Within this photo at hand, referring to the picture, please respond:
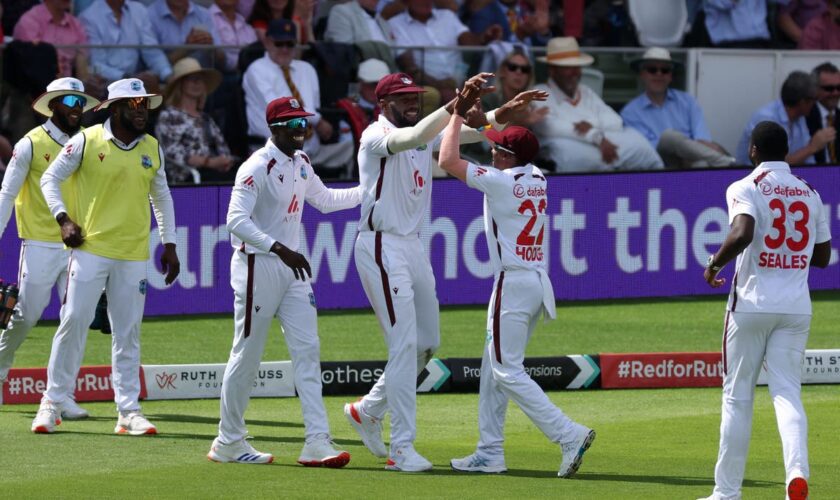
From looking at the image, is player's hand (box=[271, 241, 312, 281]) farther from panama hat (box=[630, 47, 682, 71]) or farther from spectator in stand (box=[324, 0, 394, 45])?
panama hat (box=[630, 47, 682, 71])

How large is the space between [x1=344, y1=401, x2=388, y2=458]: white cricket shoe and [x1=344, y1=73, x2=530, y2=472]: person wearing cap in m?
0.04

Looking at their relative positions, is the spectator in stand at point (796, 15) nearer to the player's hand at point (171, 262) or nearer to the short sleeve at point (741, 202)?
the player's hand at point (171, 262)

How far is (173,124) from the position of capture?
51.0 ft

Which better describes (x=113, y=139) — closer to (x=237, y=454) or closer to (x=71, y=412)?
(x=71, y=412)

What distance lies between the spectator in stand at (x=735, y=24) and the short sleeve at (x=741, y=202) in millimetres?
11875

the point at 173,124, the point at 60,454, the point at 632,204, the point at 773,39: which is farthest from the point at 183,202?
the point at 773,39

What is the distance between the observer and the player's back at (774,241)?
8.03 meters

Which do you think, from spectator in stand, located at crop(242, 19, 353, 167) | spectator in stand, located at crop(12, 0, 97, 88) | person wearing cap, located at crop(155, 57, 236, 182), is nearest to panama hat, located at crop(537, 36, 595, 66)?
spectator in stand, located at crop(242, 19, 353, 167)

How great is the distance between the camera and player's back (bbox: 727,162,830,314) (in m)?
8.03

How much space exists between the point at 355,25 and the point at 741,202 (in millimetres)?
9825

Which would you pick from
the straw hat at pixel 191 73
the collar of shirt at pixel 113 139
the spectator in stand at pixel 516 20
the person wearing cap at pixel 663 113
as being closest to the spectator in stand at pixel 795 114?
the person wearing cap at pixel 663 113

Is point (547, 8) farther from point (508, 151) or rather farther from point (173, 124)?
point (508, 151)

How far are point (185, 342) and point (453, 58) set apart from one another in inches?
189

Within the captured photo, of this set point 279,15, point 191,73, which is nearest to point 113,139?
point 191,73
